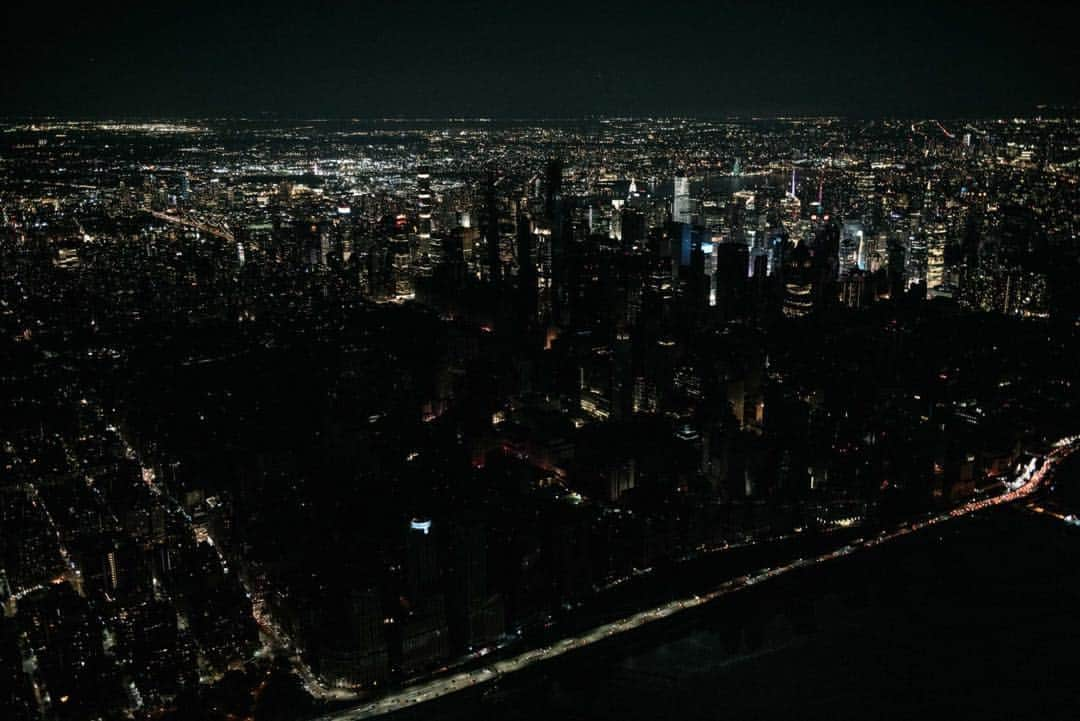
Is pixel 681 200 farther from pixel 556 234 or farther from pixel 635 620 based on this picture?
pixel 635 620

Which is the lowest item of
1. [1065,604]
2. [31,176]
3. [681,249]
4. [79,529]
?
[1065,604]

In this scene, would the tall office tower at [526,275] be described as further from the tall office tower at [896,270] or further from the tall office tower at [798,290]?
the tall office tower at [896,270]

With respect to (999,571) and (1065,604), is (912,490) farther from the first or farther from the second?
(1065,604)

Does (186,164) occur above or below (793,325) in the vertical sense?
above

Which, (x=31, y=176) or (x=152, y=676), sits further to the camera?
(x=31, y=176)

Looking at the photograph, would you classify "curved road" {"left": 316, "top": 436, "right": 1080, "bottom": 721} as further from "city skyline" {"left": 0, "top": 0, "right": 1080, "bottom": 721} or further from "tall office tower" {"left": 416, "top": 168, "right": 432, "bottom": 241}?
"tall office tower" {"left": 416, "top": 168, "right": 432, "bottom": 241}

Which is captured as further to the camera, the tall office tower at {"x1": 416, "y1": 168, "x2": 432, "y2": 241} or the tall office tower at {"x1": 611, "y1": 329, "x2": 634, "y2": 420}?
the tall office tower at {"x1": 416, "y1": 168, "x2": 432, "y2": 241}

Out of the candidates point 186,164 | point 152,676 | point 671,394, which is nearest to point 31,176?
point 186,164

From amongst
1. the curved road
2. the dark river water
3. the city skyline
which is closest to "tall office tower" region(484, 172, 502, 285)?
the city skyline
